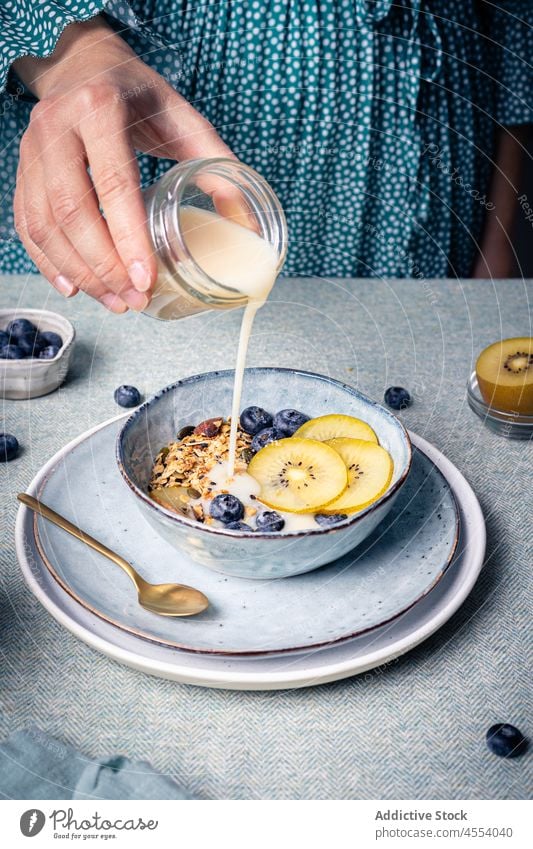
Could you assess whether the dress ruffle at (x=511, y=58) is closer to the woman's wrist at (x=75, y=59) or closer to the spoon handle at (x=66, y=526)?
the woman's wrist at (x=75, y=59)

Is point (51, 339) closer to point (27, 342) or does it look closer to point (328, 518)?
point (27, 342)

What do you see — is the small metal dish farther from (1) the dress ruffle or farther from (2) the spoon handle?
(1) the dress ruffle

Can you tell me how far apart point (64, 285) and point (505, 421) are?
19.8 inches

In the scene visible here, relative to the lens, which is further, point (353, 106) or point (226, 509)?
point (353, 106)

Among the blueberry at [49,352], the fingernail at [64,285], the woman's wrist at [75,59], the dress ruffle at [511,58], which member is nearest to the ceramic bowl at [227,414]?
the fingernail at [64,285]

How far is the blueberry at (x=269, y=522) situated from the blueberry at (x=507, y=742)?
228 millimetres

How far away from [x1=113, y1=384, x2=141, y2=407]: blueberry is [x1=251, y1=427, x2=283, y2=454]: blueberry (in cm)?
22

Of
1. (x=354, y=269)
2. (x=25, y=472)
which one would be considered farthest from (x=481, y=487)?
(x=354, y=269)

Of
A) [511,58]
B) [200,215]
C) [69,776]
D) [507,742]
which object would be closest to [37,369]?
[200,215]

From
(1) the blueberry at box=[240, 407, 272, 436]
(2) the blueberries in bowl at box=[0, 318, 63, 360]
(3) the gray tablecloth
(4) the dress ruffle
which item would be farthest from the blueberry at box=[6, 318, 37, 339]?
(4) the dress ruffle

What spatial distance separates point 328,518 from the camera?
66cm

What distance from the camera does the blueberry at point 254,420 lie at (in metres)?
0.78

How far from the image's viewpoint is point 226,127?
48.1 inches
